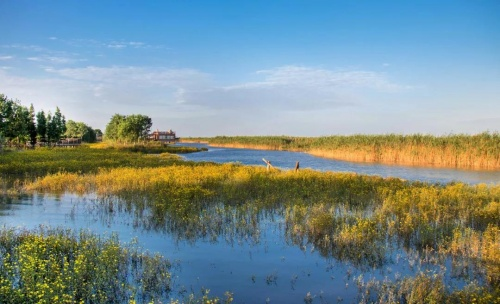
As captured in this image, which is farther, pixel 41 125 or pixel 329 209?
pixel 41 125

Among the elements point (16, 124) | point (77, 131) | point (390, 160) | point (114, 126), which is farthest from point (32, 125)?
point (390, 160)

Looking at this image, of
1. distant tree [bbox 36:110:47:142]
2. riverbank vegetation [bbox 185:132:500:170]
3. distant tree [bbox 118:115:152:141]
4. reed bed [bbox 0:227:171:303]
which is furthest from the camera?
distant tree [bbox 118:115:152:141]

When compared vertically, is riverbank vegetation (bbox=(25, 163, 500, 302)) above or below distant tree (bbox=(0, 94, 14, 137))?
below

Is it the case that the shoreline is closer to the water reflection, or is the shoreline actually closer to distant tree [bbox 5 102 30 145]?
the water reflection

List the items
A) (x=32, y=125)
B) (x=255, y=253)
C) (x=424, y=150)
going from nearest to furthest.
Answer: (x=255, y=253) → (x=424, y=150) → (x=32, y=125)

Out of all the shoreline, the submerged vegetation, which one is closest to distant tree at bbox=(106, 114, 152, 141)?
the shoreline

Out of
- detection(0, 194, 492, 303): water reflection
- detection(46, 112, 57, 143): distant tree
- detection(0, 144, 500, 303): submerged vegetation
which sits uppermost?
detection(46, 112, 57, 143): distant tree

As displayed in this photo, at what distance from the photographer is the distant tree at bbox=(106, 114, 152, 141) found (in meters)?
91.7

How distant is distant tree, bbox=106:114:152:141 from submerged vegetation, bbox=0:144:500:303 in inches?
2508

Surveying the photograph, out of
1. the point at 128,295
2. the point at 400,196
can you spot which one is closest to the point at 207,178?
the point at 400,196

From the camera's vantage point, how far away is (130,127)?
92438 millimetres

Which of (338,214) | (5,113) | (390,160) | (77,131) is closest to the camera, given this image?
(338,214)

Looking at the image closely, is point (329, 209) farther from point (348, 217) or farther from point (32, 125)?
point (32, 125)

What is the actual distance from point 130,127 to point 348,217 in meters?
83.6
